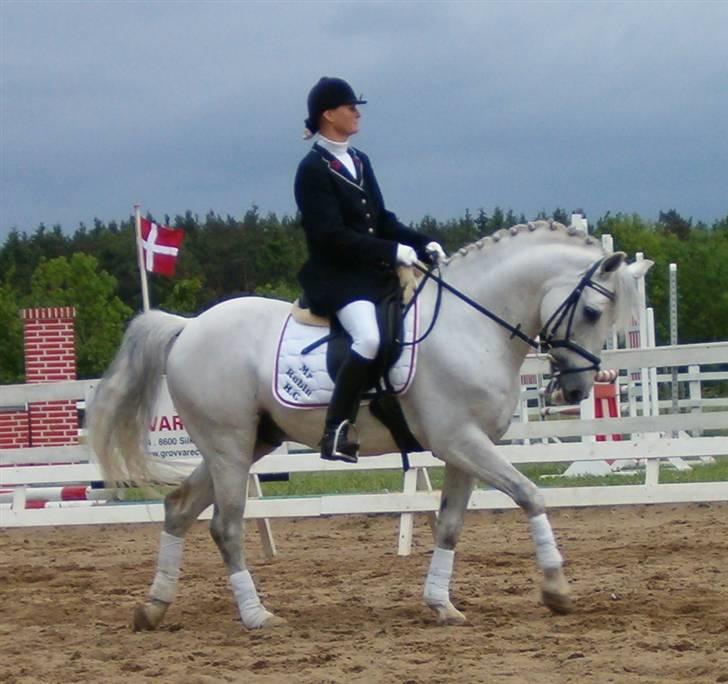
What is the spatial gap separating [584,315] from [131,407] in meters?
2.58

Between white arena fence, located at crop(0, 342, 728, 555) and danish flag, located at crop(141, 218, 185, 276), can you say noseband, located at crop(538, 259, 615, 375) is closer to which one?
white arena fence, located at crop(0, 342, 728, 555)

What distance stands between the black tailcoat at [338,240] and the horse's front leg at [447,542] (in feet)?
3.28

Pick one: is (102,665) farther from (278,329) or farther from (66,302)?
(66,302)

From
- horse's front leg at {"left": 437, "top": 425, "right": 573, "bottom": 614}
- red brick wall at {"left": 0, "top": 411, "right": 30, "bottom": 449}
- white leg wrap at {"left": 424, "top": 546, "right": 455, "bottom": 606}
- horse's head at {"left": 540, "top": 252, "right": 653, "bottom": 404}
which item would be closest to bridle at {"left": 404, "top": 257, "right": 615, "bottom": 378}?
horse's head at {"left": 540, "top": 252, "right": 653, "bottom": 404}

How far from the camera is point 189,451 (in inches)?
523

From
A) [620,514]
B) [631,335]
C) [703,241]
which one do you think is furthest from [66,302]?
[620,514]

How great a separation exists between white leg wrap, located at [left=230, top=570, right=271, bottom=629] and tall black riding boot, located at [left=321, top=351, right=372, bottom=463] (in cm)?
79

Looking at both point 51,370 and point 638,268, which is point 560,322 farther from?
point 51,370

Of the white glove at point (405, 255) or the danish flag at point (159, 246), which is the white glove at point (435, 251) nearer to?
the white glove at point (405, 255)

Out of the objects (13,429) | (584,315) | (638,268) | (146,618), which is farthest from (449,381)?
(13,429)

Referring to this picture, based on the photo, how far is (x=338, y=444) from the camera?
688 centimetres

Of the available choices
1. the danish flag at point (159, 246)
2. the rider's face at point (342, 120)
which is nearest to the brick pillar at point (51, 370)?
the danish flag at point (159, 246)

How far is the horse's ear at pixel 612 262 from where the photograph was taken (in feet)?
22.2

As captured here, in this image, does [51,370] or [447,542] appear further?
[51,370]
